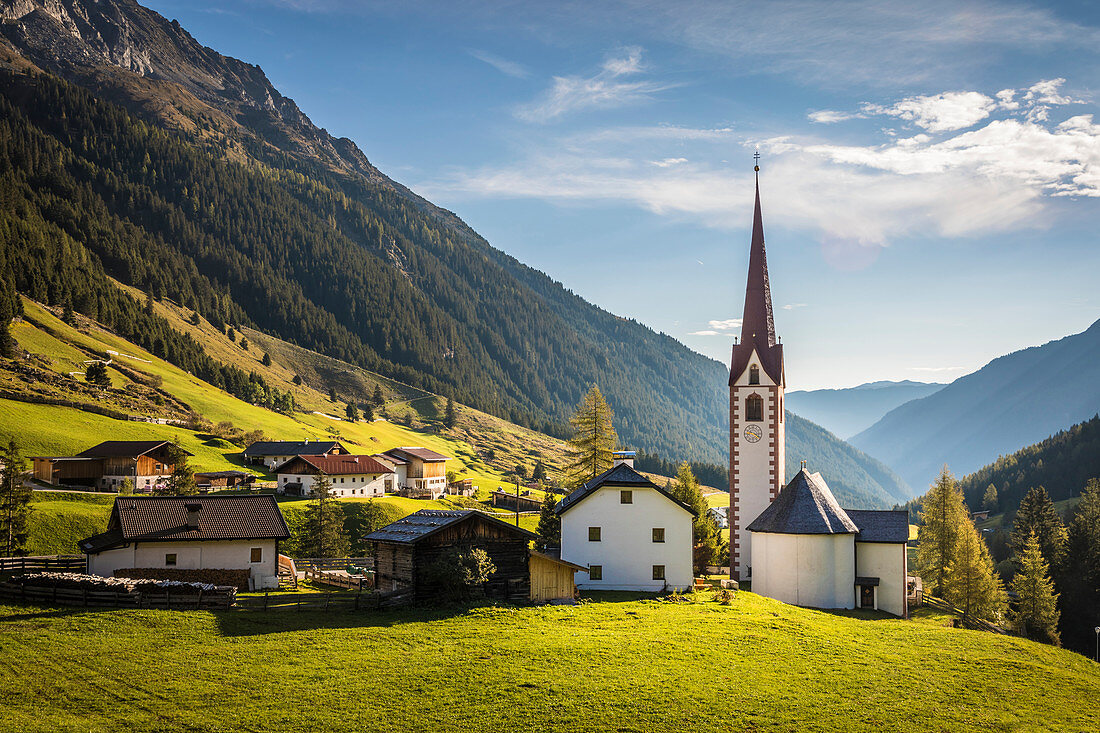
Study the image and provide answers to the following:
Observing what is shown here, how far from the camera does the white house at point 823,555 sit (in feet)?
171

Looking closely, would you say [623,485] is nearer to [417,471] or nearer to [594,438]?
[594,438]

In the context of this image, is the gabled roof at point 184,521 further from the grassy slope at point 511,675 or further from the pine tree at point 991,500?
the pine tree at point 991,500

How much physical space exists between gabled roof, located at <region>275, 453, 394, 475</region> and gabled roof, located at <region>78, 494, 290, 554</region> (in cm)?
5124

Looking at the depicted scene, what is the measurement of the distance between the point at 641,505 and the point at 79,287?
569 ft

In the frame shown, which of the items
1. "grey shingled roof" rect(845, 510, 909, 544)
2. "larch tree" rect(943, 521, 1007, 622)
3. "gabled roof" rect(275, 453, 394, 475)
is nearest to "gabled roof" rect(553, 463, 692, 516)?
"grey shingled roof" rect(845, 510, 909, 544)

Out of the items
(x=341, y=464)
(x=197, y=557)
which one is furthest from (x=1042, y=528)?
(x=197, y=557)

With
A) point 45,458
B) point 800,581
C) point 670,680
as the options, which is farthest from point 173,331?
point 670,680

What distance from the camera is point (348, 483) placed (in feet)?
369

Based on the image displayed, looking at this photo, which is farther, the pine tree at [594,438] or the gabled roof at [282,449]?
the gabled roof at [282,449]

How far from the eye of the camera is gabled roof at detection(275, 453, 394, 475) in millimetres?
107562

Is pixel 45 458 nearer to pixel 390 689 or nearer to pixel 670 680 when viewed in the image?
pixel 390 689

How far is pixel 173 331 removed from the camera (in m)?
196

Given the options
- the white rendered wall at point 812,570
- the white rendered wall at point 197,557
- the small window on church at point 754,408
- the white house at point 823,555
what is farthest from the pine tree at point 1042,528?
the white rendered wall at point 197,557

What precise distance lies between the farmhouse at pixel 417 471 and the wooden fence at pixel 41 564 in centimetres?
7465
